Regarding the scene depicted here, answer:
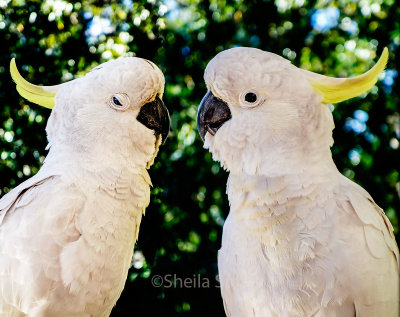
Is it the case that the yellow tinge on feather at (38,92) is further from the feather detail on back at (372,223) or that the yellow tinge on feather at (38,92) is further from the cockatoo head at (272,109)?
the feather detail on back at (372,223)

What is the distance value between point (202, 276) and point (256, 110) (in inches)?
47.1

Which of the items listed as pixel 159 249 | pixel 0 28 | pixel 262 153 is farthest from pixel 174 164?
pixel 0 28

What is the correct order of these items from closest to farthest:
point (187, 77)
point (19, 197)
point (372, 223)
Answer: point (372, 223), point (19, 197), point (187, 77)

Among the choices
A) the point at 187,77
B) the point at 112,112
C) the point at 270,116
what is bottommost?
the point at 187,77

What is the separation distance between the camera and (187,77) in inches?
109

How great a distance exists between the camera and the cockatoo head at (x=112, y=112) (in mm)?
1938

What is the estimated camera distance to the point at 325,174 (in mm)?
1745

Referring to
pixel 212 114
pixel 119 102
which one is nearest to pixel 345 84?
pixel 212 114

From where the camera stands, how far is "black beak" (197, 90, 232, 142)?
1.84m

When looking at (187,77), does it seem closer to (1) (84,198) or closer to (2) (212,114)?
(2) (212,114)

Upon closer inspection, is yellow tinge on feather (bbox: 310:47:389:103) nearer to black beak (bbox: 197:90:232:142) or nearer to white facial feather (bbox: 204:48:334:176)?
white facial feather (bbox: 204:48:334:176)

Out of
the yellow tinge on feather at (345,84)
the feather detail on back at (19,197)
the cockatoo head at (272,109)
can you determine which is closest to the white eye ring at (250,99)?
the cockatoo head at (272,109)

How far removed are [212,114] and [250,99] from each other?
0.55 ft

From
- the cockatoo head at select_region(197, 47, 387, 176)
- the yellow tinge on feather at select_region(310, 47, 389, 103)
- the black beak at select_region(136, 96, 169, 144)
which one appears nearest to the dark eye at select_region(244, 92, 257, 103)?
the cockatoo head at select_region(197, 47, 387, 176)
